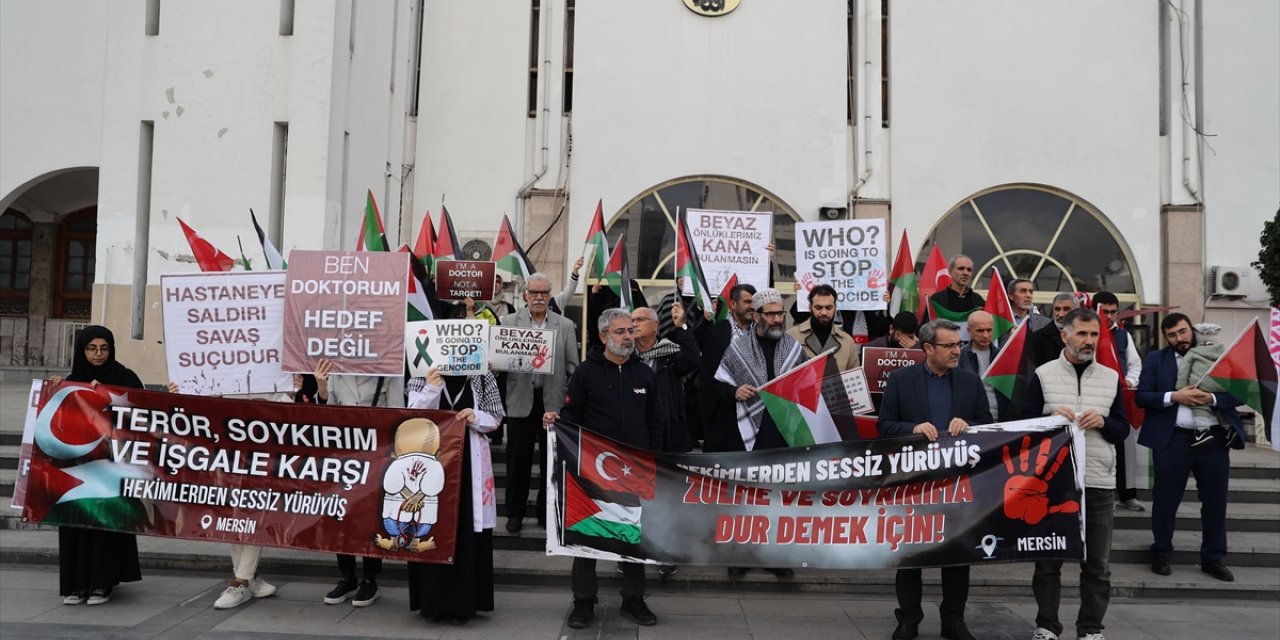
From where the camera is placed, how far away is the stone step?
263 inches

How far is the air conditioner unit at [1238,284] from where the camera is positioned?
43.2ft

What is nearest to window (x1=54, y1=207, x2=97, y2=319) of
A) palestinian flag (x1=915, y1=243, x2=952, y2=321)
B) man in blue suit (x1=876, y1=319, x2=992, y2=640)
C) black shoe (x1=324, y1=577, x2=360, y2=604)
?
black shoe (x1=324, y1=577, x2=360, y2=604)

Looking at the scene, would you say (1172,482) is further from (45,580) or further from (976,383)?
(45,580)

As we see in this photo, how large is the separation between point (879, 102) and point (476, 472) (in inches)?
415

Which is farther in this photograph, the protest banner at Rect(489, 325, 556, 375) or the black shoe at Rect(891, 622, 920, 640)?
the protest banner at Rect(489, 325, 556, 375)

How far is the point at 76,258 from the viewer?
1716 cm

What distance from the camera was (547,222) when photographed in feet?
44.7

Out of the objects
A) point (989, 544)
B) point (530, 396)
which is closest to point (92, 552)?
point (530, 396)

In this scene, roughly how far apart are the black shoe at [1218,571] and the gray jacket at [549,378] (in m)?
5.52

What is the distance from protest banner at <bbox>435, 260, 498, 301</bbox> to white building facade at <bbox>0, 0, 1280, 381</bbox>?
4.19 meters

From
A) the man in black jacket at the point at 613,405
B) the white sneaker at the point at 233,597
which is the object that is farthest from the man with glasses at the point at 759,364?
the white sneaker at the point at 233,597

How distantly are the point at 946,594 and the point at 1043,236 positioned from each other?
33.2 feet

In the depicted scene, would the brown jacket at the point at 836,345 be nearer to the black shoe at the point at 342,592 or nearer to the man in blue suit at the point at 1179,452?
the man in blue suit at the point at 1179,452

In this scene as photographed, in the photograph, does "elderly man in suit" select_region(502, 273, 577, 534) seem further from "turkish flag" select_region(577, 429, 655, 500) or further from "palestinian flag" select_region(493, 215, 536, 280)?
"palestinian flag" select_region(493, 215, 536, 280)
